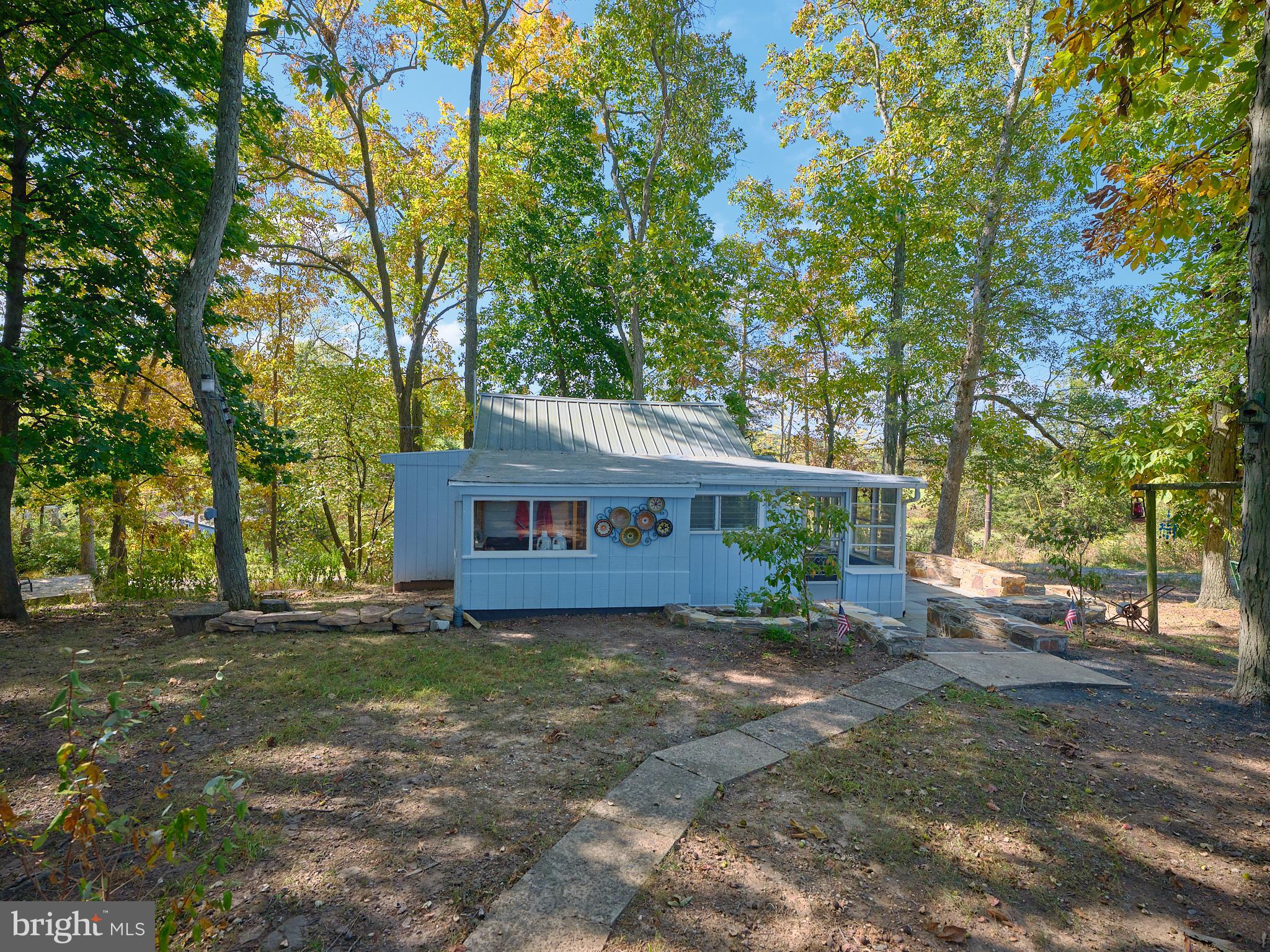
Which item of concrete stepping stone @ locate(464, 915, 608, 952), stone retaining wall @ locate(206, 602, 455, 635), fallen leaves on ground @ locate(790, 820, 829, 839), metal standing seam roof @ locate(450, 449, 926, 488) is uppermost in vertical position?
metal standing seam roof @ locate(450, 449, 926, 488)

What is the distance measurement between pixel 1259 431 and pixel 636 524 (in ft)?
22.7

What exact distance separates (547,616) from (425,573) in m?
3.93

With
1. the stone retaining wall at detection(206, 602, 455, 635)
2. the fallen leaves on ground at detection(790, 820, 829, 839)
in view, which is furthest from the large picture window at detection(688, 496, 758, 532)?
the fallen leaves on ground at detection(790, 820, 829, 839)

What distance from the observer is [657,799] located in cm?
368

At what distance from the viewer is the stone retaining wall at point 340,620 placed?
296 inches

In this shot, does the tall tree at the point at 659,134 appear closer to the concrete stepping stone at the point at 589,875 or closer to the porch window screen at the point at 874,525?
the porch window screen at the point at 874,525

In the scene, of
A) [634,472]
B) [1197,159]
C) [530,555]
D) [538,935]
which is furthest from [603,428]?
[538,935]

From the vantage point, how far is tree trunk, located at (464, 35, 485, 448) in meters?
13.9

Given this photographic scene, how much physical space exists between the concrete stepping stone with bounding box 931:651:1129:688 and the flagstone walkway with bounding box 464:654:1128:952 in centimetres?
2

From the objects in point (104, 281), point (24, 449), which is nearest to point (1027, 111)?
point (104, 281)

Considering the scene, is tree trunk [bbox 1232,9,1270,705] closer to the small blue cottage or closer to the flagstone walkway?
the flagstone walkway

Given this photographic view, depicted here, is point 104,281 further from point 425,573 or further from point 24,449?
point 425,573

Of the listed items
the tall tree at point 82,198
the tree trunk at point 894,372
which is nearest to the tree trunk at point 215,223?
the tall tree at point 82,198

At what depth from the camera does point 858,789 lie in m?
3.86
